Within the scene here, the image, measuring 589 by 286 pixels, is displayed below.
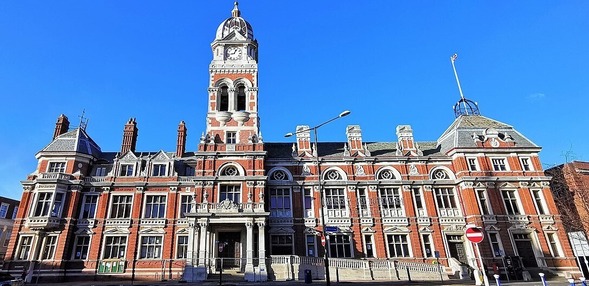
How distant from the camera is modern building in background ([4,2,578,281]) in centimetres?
3128

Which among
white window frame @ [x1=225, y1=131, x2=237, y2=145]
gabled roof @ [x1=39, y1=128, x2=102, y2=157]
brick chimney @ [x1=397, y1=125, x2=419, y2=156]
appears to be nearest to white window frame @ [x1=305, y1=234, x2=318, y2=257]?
white window frame @ [x1=225, y1=131, x2=237, y2=145]

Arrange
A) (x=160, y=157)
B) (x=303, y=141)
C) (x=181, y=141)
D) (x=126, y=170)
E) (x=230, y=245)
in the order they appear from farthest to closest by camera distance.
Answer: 1. (x=181, y=141)
2. (x=303, y=141)
3. (x=160, y=157)
4. (x=126, y=170)
5. (x=230, y=245)

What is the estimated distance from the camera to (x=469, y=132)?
37.4 meters

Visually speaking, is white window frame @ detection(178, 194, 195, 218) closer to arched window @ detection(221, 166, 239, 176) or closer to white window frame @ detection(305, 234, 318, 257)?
arched window @ detection(221, 166, 239, 176)

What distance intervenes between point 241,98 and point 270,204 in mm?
13046

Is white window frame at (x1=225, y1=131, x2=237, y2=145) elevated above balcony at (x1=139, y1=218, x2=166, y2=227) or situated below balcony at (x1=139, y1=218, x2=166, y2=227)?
above

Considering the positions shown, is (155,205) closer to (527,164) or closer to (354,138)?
(354,138)

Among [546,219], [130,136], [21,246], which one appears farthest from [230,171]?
[546,219]

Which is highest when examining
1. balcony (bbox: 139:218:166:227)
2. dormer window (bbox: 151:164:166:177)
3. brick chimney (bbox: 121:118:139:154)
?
brick chimney (bbox: 121:118:139:154)

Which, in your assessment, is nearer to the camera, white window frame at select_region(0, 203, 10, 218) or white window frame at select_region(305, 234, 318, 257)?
white window frame at select_region(305, 234, 318, 257)

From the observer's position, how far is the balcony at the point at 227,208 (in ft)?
99.3

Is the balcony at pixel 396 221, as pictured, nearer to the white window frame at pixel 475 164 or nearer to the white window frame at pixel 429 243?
the white window frame at pixel 429 243

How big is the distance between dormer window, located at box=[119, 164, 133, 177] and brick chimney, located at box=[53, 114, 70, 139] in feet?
32.7

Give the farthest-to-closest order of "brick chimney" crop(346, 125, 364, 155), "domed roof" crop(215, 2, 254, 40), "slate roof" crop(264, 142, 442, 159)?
"domed roof" crop(215, 2, 254, 40) → "brick chimney" crop(346, 125, 364, 155) → "slate roof" crop(264, 142, 442, 159)
